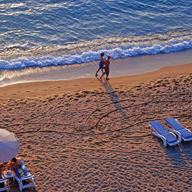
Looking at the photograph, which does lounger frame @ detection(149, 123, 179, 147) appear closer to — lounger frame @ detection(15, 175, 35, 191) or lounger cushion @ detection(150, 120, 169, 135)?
lounger cushion @ detection(150, 120, 169, 135)

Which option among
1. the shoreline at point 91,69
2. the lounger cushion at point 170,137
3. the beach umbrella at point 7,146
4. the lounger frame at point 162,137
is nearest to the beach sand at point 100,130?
the lounger frame at point 162,137

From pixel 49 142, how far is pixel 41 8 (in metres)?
13.1

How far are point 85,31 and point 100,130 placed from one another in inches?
377

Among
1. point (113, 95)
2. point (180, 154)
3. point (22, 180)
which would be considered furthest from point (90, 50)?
point (22, 180)

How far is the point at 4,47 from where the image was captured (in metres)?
15.8

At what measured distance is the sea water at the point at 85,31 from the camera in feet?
50.2

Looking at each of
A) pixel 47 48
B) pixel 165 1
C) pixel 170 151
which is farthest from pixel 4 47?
pixel 165 1

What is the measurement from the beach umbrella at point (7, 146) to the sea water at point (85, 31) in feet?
18.0

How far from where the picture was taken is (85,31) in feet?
58.7

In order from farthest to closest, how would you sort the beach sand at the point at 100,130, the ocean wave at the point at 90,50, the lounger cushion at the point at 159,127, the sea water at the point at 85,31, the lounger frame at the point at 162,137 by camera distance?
the sea water at the point at 85,31 < the ocean wave at the point at 90,50 < the lounger cushion at the point at 159,127 < the lounger frame at the point at 162,137 < the beach sand at the point at 100,130

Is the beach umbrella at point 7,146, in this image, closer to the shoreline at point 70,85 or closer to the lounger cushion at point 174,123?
the shoreline at point 70,85

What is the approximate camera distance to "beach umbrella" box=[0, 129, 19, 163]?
7.77 m

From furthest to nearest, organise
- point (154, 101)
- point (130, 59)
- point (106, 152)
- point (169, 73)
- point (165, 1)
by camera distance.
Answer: point (165, 1), point (130, 59), point (169, 73), point (154, 101), point (106, 152)

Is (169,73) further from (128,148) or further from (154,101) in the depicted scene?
(128,148)
